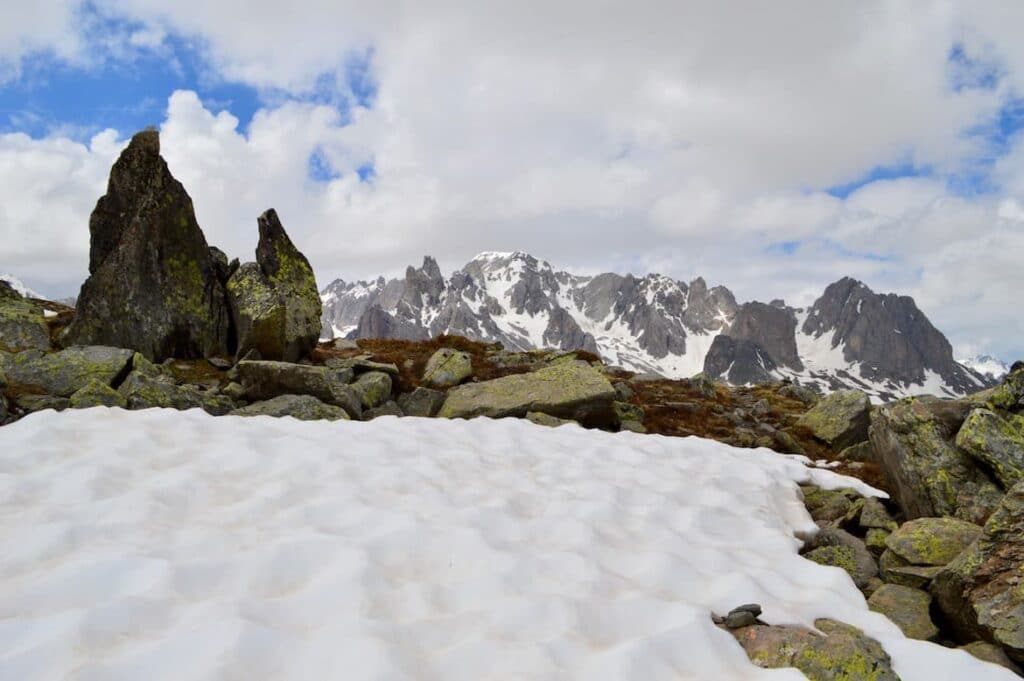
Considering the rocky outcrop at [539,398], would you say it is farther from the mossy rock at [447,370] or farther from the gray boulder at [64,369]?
the gray boulder at [64,369]

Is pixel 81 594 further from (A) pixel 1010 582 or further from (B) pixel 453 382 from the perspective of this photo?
(B) pixel 453 382

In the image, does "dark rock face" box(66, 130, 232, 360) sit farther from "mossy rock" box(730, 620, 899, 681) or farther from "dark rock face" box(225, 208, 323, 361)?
"mossy rock" box(730, 620, 899, 681)

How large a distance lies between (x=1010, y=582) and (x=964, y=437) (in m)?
3.88

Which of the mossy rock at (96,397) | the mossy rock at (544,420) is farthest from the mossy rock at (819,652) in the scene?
the mossy rock at (96,397)

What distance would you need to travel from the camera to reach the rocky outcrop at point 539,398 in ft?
48.3

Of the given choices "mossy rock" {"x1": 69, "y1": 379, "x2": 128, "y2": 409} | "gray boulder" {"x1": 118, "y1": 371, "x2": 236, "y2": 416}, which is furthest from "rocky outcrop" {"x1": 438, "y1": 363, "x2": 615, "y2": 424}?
"mossy rock" {"x1": 69, "y1": 379, "x2": 128, "y2": 409}

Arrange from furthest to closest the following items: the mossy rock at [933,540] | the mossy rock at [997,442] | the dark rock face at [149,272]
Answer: the dark rock face at [149,272] → the mossy rock at [997,442] → the mossy rock at [933,540]

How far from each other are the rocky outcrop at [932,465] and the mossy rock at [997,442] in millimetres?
183

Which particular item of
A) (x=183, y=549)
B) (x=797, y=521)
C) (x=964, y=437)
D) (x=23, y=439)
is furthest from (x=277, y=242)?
(x=964, y=437)

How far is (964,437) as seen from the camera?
912 cm

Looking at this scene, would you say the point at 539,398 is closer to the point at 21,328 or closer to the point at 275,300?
the point at 275,300

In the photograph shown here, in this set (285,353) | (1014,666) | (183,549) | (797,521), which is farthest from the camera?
(285,353)

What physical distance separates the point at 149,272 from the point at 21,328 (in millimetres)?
3565

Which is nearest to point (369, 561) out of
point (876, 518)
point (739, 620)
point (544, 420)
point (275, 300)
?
point (739, 620)
